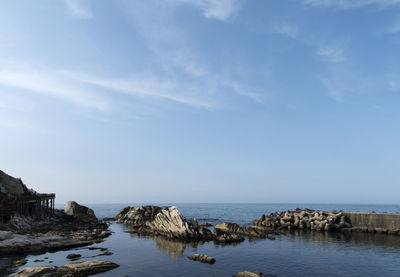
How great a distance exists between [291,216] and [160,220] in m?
38.9

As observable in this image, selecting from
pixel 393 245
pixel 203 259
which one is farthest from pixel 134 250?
pixel 393 245

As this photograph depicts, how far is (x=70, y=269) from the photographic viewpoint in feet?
100

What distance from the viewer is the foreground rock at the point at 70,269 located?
28.1 m

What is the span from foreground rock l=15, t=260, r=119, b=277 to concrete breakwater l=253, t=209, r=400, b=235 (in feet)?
185

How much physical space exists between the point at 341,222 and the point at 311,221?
7.46 m

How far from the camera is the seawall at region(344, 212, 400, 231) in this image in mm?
62469

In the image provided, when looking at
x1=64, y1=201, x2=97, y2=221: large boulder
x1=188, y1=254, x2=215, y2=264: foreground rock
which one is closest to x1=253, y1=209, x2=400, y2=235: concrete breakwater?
x1=188, y1=254, x2=215, y2=264: foreground rock

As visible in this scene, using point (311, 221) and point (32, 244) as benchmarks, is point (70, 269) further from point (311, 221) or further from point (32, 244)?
point (311, 221)

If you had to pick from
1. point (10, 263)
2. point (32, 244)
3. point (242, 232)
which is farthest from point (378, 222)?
point (10, 263)

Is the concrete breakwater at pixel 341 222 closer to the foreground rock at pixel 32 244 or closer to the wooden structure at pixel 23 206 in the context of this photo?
the foreground rock at pixel 32 244

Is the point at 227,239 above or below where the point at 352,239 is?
above

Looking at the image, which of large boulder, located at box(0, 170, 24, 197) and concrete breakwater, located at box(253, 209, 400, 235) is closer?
concrete breakwater, located at box(253, 209, 400, 235)

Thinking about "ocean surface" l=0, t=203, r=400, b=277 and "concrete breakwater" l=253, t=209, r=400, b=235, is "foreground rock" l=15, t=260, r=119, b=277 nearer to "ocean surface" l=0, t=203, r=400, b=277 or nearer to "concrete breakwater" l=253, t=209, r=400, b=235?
"ocean surface" l=0, t=203, r=400, b=277

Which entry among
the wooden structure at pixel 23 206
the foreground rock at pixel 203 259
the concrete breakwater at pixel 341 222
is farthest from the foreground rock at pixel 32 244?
the concrete breakwater at pixel 341 222
